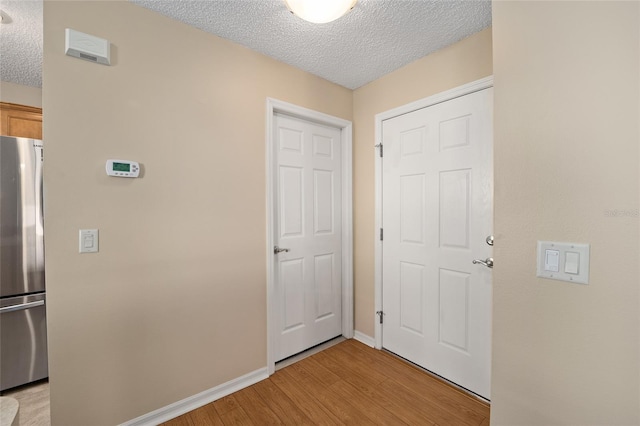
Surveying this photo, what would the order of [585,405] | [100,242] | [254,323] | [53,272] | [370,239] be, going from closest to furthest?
1. [585,405]
2. [53,272]
3. [100,242]
4. [254,323]
5. [370,239]

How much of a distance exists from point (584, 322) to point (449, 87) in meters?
1.65

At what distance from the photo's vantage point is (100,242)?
4.67ft

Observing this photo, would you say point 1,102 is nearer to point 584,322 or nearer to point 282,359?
point 282,359

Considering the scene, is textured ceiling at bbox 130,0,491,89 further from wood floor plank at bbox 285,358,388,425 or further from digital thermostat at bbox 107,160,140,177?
wood floor plank at bbox 285,358,388,425

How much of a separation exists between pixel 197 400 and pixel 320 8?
2.46 meters

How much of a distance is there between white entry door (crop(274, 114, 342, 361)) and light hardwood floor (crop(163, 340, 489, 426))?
13.4 inches

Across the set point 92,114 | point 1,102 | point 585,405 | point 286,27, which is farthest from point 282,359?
point 1,102

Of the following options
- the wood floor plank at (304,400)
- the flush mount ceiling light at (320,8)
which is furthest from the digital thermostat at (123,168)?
the wood floor plank at (304,400)

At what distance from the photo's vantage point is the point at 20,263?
185cm

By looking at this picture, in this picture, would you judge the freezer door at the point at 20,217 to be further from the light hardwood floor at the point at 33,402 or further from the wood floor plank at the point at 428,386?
the wood floor plank at the point at 428,386

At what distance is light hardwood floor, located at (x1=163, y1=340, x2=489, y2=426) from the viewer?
1615 millimetres

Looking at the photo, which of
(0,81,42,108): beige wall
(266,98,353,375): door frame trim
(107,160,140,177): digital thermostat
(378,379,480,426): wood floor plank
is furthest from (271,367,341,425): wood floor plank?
(0,81,42,108): beige wall

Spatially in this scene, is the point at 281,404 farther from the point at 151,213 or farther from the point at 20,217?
the point at 20,217

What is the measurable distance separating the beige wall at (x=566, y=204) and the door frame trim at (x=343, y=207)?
1.48 m
